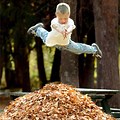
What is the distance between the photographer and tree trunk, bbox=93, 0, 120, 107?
13.0 metres

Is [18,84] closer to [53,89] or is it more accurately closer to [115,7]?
[115,7]

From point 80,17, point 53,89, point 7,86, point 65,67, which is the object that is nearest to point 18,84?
point 7,86

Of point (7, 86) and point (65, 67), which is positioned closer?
point (65, 67)

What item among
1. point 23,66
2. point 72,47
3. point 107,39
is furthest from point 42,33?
point 23,66

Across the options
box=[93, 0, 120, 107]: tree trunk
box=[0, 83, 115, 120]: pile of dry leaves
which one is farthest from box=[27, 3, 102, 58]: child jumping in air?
box=[93, 0, 120, 107]: tree trunk

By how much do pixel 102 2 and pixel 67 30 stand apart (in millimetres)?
6261

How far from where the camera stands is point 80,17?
51.2ft

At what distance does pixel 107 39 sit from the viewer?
13.0 meters

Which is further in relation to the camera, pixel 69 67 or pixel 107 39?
pixel 107 39

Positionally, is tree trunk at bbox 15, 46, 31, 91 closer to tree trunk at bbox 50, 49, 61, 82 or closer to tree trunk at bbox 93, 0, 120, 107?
tree trunk at bbox 50, 49, 61, 82

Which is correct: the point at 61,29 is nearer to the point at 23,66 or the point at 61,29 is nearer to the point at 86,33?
the point at 86,33

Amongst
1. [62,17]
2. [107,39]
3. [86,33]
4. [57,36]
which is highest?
[86,33]

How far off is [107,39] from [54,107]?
605 centimetres

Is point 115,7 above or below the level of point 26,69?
above
